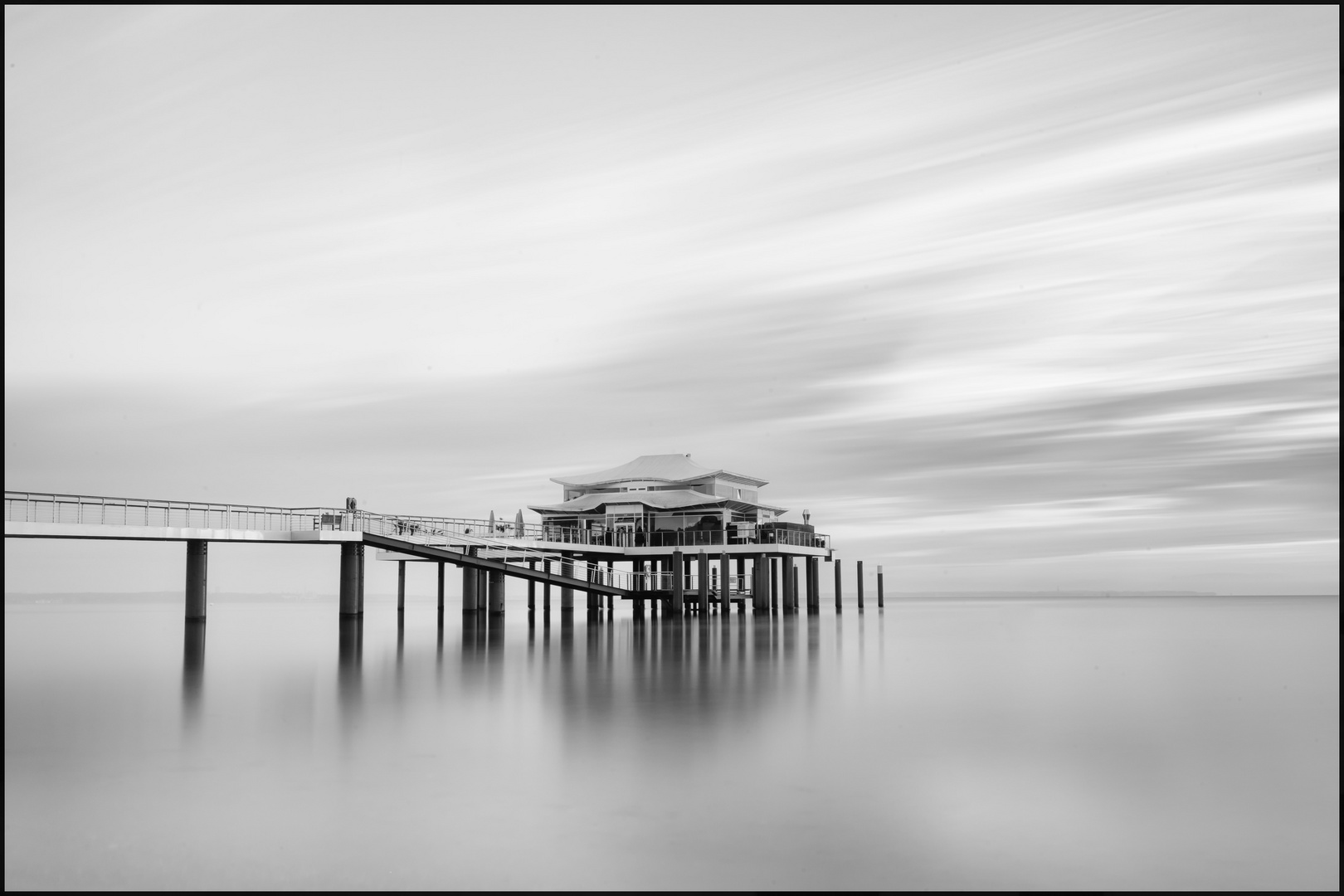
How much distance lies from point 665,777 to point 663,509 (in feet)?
125

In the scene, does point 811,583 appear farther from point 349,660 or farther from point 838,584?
point 349,660

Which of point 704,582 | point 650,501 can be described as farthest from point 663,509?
point 704,582

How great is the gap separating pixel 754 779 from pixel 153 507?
2438 centimetres

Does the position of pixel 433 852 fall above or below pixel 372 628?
above

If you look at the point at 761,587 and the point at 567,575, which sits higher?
the point at 567,575

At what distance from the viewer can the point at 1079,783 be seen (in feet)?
35.0

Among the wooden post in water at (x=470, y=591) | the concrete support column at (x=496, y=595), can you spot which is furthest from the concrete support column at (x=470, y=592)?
the concrete support column at (x=496, y=595)

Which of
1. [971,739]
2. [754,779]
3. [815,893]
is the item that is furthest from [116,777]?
[971,739]

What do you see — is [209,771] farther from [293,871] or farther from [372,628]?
[372,628]

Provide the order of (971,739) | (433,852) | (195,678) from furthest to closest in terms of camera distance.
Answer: (195,678)
(971,739)
(433,852)

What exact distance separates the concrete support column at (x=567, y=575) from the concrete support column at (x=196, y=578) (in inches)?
457

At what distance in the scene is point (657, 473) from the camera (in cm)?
5453

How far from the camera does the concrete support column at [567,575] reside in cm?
4072

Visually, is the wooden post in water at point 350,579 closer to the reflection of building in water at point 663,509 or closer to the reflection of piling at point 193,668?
the reflection of piling at point 193,668
